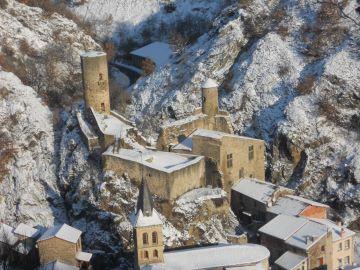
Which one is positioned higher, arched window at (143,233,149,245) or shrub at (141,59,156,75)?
shrub at (141,59,156,75)

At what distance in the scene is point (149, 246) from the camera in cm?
4184

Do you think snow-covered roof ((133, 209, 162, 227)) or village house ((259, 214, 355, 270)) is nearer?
snow-covered roof ((133, 209, 162, 227))

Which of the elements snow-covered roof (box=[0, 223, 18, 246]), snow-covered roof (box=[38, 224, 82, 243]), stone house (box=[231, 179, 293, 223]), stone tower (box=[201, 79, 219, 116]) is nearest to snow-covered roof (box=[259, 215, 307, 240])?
stone house (box=[231, 179, 293, 223])

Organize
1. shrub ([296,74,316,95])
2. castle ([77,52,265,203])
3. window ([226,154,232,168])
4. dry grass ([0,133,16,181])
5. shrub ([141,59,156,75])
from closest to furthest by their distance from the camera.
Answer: castle ([77,52,265,203]), window ([226,154,232,168]), dry grass ([0,133,16,181]), shrub ([296,74,316,95]), shrub ([141,59,156,75])

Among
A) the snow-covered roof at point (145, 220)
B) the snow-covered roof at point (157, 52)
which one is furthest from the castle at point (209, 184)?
the snow-covered roof at point (157, 52)

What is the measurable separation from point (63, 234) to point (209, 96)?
19118 mm

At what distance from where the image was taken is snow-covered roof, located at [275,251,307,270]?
45.6 m

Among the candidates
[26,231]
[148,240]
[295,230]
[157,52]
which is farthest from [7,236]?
[157,52]

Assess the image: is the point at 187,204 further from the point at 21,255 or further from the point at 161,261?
the point at 21,255

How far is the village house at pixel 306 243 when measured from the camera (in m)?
46.2

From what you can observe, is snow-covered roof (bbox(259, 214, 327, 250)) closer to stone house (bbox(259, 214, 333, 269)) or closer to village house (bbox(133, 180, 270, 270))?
stone house (bbox(259, 214, 333, 269))

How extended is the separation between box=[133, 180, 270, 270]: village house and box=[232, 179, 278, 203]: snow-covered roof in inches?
387

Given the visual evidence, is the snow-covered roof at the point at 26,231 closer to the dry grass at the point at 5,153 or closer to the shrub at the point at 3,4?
the dry grass at the point at 5,153

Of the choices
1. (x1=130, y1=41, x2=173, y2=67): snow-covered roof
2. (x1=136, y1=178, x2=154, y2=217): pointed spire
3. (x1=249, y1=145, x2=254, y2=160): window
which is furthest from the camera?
(x1=130, y1=41, x2=173, y2=67): snow-covered roof
